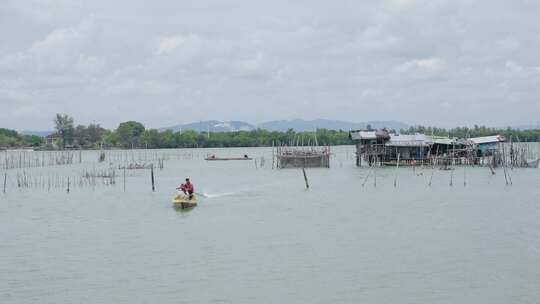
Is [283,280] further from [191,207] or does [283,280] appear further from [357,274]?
[191,207]

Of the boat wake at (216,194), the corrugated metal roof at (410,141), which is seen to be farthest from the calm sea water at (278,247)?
the corrugated metal roof at (410,141)

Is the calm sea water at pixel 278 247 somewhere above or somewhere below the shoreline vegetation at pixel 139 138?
below

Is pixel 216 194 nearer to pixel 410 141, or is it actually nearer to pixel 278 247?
pixel 278 247

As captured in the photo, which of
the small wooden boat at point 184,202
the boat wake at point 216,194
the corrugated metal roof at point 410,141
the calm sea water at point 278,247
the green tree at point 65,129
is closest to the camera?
the calm sea water at point 278,247

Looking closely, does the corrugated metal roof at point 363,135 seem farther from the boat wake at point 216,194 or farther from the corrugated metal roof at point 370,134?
the boat wake at point 216,194

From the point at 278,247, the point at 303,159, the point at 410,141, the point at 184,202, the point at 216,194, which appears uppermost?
the point at 410,141

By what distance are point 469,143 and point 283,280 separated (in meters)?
31.8

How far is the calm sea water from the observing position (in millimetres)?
12727

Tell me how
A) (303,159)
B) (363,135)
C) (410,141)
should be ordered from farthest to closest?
(303,159), (363,135), (410,141)

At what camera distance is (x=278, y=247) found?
54.3 feet

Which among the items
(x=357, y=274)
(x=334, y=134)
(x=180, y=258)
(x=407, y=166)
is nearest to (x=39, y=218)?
(x=180, y=258)

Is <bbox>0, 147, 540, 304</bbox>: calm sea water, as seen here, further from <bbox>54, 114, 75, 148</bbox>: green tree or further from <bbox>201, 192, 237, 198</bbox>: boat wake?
<bbox>54, 114, 75, 148</bbox>: green tree

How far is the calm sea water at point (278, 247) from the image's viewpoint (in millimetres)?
12727

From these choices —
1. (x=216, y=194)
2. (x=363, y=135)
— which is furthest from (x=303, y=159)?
(x=216, y=194)
